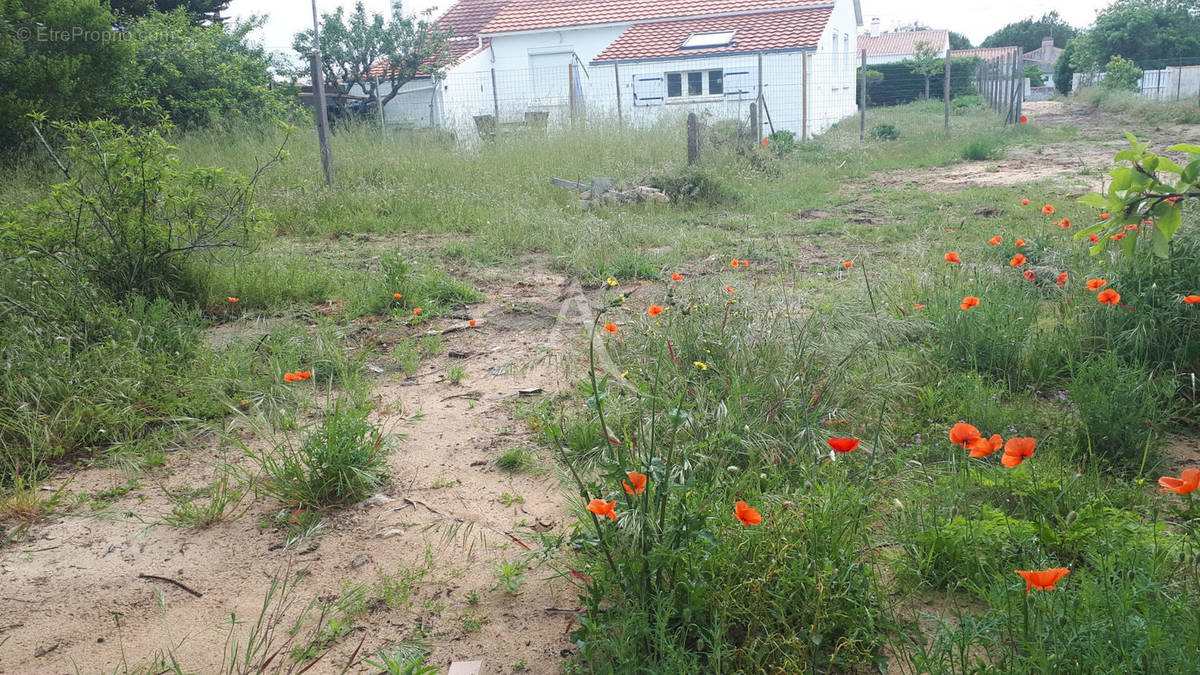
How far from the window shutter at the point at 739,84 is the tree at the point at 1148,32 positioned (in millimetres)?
20660

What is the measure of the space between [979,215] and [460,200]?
203 inches

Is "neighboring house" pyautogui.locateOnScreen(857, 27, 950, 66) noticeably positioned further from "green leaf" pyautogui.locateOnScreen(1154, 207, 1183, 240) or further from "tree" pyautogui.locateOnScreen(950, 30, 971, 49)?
"green leaf" pyautogui.locateOnScreen(1154, 207, 1183, 240)

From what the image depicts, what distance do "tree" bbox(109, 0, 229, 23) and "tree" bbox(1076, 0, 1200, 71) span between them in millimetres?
31663

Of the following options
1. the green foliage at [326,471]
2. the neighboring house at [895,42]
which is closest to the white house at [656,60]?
the green foliage at [326,471]

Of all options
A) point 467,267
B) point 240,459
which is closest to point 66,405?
point 240,459

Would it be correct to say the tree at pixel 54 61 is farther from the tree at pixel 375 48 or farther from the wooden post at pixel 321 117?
the tree at pixel 375 48

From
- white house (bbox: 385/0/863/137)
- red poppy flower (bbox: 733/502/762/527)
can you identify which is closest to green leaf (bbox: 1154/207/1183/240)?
red poppy flower (bbox: 733/502/762/527)

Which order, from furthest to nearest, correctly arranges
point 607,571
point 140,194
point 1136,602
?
point 140,194 < point 607,571 < point 1136,602

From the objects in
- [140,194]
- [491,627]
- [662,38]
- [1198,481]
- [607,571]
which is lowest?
[491,627]

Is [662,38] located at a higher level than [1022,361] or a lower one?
higher

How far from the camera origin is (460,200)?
8.59 m

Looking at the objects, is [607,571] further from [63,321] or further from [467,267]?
[467,267]

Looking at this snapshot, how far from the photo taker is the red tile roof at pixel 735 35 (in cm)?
1925

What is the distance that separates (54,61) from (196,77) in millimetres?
3964
